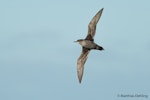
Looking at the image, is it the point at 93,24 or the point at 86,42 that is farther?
the point at 93,24

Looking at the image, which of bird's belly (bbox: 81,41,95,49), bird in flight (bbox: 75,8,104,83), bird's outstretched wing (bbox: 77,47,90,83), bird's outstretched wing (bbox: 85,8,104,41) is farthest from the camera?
bird's outstretched wing (bbox: 77,47,90,83)

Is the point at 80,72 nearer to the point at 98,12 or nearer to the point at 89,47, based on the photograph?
the point at 89,47

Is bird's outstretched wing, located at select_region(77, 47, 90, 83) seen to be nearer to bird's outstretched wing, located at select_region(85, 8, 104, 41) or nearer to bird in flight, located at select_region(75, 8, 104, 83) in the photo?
bird in flight, located at select_region(75, 8, 104, 83)

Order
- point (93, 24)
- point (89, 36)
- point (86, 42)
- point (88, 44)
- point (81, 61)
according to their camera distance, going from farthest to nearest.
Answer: point (81, 61) → point (93, 24) → point (89, 36) → point (86, 42) → point (88, 44)

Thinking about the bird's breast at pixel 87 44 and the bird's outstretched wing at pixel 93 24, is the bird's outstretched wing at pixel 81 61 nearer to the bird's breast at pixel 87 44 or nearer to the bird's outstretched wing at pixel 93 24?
the bird's breast at pixel 87 44

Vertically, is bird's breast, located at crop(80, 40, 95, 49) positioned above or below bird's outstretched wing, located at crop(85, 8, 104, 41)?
below

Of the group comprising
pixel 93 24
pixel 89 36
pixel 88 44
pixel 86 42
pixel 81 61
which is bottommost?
pixel 81 61

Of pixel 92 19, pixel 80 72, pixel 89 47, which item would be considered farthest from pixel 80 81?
pixel 92 19

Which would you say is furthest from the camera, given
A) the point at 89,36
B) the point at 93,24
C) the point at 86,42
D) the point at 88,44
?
the point at 93,24

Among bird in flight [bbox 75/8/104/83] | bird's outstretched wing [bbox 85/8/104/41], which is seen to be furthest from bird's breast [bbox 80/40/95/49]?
bird's outstretched wing [bbox 85/8/104/41]

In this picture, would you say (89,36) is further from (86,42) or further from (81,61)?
(81,61)

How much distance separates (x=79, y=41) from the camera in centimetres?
3006

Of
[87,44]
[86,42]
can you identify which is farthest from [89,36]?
[87,44]

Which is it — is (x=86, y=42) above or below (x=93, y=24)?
below
